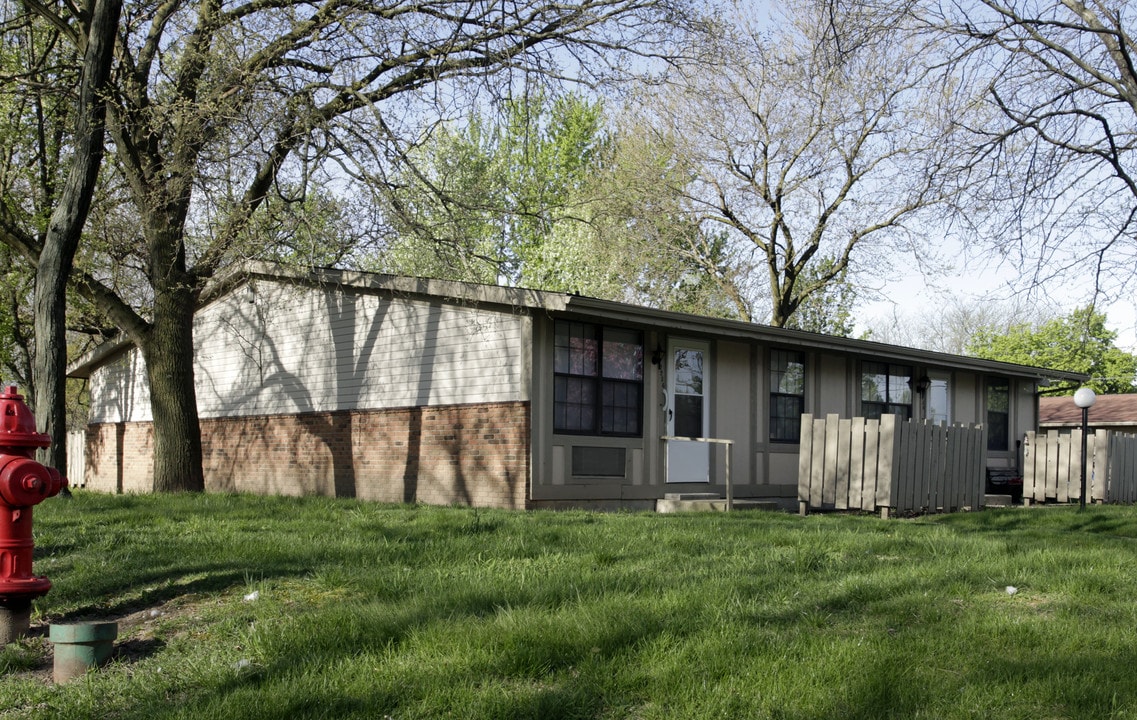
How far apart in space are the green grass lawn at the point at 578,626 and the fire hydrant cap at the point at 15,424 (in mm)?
1091

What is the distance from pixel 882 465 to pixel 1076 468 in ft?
24.3

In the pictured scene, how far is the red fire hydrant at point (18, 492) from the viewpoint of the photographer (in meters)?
5.16

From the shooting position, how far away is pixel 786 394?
17.3 metres

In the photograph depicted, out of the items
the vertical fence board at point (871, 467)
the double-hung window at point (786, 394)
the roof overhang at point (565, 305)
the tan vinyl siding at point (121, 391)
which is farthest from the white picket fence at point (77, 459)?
the vertical fence board at point (871, 467)

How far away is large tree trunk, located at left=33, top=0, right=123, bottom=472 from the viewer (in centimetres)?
1103

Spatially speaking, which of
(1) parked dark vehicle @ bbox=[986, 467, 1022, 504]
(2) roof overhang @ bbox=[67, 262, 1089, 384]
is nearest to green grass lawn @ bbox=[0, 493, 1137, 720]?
(2) roof overhang @ bbox=[67, 262, 1089, 384]

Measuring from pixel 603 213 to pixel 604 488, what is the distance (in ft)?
37.8

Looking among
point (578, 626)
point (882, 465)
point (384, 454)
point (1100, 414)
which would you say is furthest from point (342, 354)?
point (1100, 414)

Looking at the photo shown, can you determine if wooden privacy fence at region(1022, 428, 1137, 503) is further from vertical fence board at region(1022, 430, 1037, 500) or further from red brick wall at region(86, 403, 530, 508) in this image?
red brick wall at region(86, 403, 530, 508)

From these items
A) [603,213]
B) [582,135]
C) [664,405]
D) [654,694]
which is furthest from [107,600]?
[582,135]

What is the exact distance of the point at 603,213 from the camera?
24.4 meters

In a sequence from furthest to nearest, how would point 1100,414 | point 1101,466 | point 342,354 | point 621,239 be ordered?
point 1100,414, point 621,239, point 1101,466, point 342,354

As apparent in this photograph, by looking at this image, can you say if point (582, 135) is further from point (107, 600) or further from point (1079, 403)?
point (107, 600)

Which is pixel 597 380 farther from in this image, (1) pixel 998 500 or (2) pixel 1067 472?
(2) pixel 1067 472
